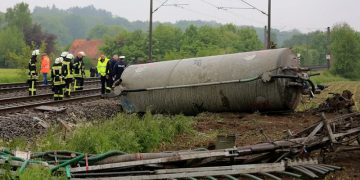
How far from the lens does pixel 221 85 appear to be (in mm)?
11586

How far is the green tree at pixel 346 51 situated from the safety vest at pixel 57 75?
44382mm

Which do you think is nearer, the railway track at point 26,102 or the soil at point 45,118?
the soil at point 45,118

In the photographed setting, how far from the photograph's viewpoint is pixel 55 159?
19.0ft

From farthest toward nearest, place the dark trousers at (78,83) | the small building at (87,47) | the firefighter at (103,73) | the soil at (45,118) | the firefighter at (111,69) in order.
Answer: the small building at (87,47)
the dark trousers at (78,83)
the firefighter at (103,73)
the firefighter at (111,69)
the soil at (45,118)

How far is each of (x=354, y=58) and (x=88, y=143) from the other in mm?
51224

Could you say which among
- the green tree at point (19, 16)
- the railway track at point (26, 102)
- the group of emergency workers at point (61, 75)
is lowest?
the railway track at point (26, 102)

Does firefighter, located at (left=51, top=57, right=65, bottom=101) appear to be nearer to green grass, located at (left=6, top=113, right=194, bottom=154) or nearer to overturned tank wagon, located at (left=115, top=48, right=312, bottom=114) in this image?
overturned tank wagon, located at (left=115, top=48, right=312, bottom=114)

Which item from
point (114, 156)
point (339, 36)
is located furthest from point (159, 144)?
point (339, 36)

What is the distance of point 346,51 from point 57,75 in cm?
4488

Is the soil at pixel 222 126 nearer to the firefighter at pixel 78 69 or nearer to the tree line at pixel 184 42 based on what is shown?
the firefighter at pixel 78 69

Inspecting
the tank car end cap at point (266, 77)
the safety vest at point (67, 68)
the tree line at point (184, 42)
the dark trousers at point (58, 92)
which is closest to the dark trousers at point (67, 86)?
the safety vest at point (67, 68)

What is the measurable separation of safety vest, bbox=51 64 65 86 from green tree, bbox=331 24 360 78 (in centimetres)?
4438

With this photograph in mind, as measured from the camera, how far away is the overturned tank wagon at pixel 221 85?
11.3 meters

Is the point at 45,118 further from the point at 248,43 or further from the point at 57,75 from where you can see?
the point at 248,43
